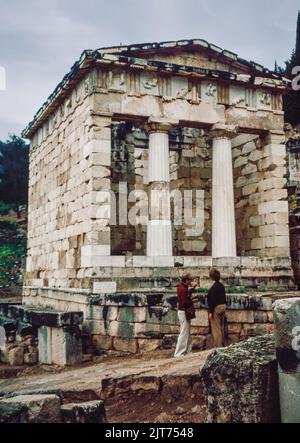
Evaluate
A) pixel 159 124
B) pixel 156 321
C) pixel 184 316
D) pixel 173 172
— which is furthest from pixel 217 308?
pixel 173 172

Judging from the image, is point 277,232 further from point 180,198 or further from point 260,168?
point 180,198

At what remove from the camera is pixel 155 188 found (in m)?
12.7

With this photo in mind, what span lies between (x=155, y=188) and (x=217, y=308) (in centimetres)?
472

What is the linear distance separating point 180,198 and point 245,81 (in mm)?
4251

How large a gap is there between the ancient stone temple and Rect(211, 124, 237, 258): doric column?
31 mm

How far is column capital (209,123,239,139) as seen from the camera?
13.5 metres

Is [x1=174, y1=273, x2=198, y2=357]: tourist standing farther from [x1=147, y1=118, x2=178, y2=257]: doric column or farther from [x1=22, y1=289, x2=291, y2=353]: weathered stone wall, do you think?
[x1=147, y1=118, x2=178, y2=257]: doric column

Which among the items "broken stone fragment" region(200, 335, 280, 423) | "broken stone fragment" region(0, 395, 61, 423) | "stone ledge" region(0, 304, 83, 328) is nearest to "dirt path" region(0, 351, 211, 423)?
"broken stone fragment" region(200, 335, 280, 423)

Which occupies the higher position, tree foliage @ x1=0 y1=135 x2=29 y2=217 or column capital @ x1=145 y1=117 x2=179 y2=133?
tree foliage @ x1=0 y1=135 x2=29 y2=217

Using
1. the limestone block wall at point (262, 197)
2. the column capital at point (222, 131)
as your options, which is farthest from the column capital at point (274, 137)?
the column capital at point (222, 131)

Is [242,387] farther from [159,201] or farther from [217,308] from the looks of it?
[159,201]

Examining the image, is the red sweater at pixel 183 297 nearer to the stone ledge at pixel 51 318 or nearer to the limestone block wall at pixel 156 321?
the limestone block wall at pixel 156 321

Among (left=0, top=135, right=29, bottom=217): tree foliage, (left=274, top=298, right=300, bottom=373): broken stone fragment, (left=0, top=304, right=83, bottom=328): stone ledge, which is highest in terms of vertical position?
(left=0, top=135, right=29, bottom=217): tree foliage
